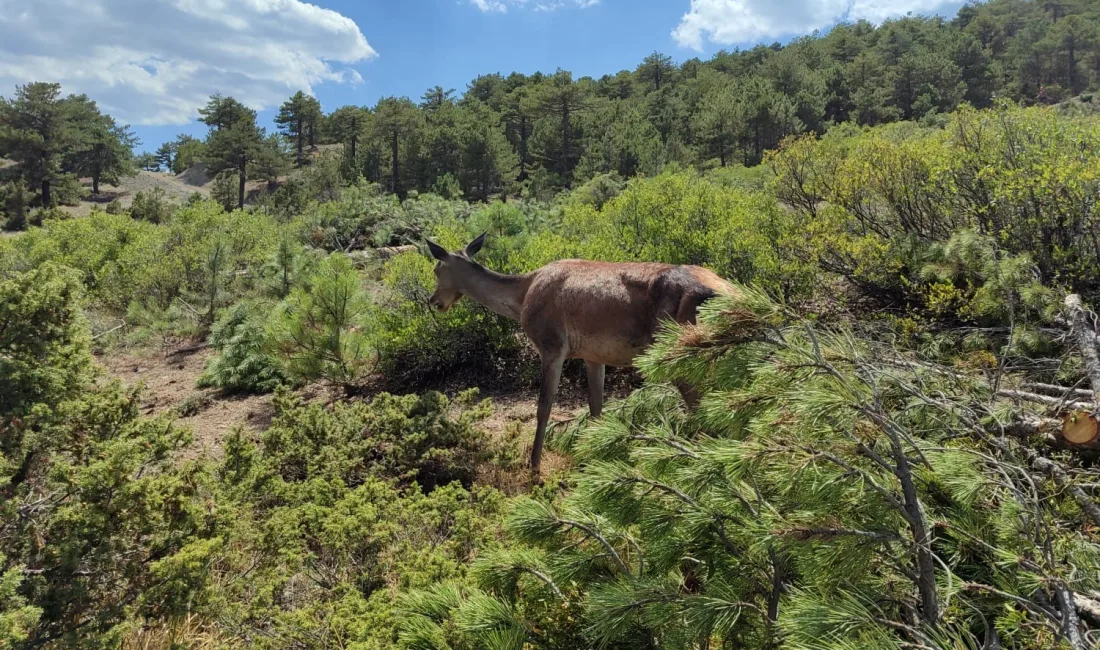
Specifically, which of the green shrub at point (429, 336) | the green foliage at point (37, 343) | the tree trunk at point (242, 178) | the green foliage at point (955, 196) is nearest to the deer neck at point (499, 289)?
the green shrub at point (429, 336)

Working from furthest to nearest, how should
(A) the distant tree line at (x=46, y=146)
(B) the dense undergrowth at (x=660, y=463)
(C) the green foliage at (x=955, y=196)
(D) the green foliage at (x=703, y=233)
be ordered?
(A) the distant tree line at (x=46, y=146) → (D) the green foliage at (x=703, y=233) → (C) the green foliage at (x=955, y=196) → (B) the dense undergrowth at (x=660, y=463)

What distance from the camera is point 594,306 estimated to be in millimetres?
5574

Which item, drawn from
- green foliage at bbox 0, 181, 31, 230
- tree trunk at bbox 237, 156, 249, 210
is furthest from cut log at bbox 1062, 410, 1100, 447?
tree trunk at bbox 237, 156, 249, 210

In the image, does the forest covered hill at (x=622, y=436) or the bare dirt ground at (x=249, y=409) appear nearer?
the forest covered hill at (x=622, y=436)

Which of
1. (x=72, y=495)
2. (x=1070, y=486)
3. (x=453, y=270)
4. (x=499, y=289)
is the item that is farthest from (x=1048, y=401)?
(x=72, y=495)

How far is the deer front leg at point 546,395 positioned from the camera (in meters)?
5.99

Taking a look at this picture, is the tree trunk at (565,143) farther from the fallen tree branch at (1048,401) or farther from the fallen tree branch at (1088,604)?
the fallen tree branch at (1088,604)

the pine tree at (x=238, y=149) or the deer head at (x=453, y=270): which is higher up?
the pine tree at (x=238, y=149)

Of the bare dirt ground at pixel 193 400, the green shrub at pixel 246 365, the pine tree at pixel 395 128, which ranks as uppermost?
the pine tree at pixel 395 128

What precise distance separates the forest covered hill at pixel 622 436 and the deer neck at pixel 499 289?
1.16 metres

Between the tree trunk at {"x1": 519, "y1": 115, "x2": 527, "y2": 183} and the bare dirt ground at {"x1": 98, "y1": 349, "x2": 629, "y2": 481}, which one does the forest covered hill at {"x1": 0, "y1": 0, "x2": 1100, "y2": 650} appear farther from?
the tree trunk at {"x1": 519, "y1": 115, "x2": 527, "y2": 183}

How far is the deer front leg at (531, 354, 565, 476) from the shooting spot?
5.99 m

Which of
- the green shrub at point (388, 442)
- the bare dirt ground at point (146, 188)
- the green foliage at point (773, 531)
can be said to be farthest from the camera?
the bare dirt ground at point (146, 188)

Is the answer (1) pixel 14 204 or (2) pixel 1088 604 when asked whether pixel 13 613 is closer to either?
(2) pixel 1088 604
